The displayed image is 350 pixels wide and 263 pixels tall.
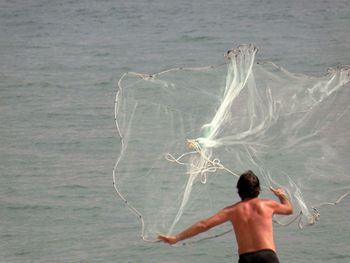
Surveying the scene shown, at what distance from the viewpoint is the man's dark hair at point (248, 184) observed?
18.9 ft

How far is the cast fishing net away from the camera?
274 inches

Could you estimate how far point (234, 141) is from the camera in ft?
23.4

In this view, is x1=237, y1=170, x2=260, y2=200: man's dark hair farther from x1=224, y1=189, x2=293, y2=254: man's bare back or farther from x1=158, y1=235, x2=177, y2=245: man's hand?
x1=158, y1=235, x2=177, y2=245: man's hand

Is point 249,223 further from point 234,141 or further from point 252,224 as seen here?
point 234,141

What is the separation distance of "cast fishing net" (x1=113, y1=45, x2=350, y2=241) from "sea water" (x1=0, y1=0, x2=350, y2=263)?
3.15m

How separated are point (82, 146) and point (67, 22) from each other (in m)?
9.99

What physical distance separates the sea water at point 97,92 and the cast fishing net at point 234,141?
3.15 meters

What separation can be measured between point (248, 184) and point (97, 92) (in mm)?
12878

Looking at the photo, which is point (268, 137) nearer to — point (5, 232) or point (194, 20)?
point (5, 232)

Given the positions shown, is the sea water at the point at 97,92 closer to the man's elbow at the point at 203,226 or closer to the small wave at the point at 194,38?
the small wave at the point at 194,38

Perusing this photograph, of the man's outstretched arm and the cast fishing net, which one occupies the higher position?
the cast fishing net

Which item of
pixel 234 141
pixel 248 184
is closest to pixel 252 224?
pixel 248 184

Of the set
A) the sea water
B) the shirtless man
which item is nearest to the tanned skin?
the shirtless man

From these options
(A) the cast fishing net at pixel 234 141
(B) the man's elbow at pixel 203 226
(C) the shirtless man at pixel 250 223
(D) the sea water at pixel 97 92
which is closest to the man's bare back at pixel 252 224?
(C) the shirtless man at pixel 250 223
